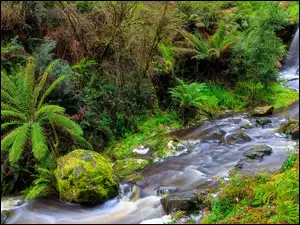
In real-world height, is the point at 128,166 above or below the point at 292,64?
above

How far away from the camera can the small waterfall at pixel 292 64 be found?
16.5 metres

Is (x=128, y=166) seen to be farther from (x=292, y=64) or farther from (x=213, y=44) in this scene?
(x=292, y=64)

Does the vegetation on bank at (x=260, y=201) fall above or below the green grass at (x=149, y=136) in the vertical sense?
above

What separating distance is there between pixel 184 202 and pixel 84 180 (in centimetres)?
179

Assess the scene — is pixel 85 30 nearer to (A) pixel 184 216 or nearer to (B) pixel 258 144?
(B) pixel 258 144

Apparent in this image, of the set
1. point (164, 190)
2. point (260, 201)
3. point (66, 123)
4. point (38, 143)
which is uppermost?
point (66, 123)

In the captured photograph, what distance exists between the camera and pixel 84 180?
6543 millimetres

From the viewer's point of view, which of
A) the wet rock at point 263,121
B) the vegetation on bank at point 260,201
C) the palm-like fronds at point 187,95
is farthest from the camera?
the palm-like fronds at point 187,95

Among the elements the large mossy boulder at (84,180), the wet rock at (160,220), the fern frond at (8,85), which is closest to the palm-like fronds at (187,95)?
the large mossy boulder at (84,180)

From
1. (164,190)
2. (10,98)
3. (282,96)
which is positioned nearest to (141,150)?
(164,190)

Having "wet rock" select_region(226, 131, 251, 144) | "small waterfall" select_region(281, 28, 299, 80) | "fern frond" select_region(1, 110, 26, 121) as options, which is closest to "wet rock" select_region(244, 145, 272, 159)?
"wet rock" select_region(226, 131, 251, 144)

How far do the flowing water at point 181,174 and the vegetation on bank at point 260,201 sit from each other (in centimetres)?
95

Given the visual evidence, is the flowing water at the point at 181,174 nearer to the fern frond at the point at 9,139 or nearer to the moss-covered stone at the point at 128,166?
the moss-covered stone at the point at 128,166

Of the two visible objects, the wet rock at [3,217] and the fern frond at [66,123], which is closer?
the wet rock at [3,217]
